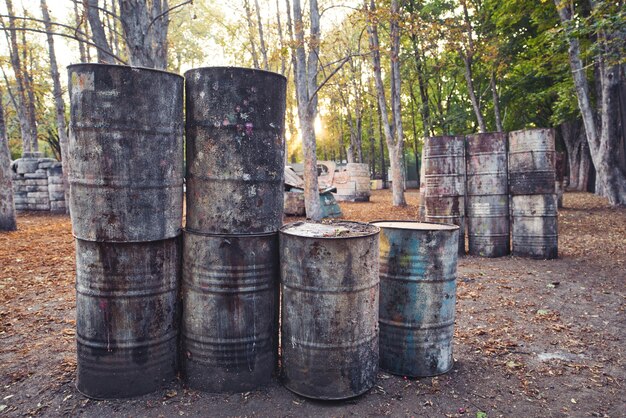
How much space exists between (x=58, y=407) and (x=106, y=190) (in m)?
1.49

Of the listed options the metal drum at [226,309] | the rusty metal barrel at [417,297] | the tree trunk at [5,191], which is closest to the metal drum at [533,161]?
the rusty metal barrel at [417,297]

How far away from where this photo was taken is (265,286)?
2.95m

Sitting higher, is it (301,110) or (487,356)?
(301,110)

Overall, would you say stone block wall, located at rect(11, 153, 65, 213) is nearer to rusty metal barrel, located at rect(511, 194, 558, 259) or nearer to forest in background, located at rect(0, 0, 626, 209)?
forest in background, located at rect(0, 0, 626, 209)

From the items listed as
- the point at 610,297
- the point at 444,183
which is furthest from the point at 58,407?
the point at 444,183

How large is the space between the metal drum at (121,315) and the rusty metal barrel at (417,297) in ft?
5.39

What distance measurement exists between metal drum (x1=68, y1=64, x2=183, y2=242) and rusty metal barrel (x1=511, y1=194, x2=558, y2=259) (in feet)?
20.1

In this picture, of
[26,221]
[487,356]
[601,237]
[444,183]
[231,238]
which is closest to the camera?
[231,238]

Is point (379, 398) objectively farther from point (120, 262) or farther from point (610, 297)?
point (610, 297)

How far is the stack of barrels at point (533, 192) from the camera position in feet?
22.0

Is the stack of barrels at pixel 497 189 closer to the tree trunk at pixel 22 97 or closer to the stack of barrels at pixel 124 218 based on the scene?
the stack of barrels at pixel 124 218

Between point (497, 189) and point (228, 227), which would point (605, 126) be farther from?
point (228, 227)

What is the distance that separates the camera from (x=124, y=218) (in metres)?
2.69

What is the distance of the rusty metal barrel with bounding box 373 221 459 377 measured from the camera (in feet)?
10.2
